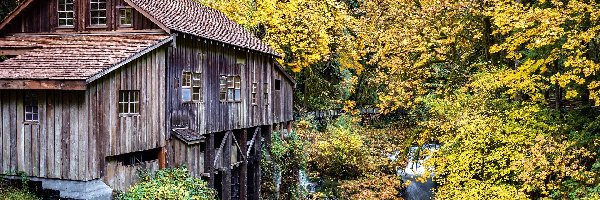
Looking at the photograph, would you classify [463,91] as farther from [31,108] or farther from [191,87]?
[31,108]

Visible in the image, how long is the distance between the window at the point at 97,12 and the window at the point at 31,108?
358 cm

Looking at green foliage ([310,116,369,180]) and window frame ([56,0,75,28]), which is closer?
window frame ([56,0,75,28])

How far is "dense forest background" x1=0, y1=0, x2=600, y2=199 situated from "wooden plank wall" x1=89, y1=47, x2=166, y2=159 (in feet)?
27.6

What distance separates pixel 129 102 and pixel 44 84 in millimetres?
2458

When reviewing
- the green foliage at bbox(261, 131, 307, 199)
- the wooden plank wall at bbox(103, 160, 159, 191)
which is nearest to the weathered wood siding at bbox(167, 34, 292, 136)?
the green foliage at bbox(261, 131, 307, 199)

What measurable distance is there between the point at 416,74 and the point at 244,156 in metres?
7.75

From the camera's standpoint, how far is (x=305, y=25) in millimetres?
29500

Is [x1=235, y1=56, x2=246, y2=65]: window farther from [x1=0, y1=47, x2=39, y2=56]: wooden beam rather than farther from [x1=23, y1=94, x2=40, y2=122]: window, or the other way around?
[x1=23, y1=94, x2=40, y2=122]: window

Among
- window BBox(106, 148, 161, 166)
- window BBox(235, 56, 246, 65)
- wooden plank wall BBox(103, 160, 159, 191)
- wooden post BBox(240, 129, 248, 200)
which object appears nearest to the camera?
wooden plank wall BBox(103, 160, 159, 191)

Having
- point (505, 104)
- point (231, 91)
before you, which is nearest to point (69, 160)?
point (231, 91)

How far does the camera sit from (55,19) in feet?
53.2

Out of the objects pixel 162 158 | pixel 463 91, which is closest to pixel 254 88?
pixel 162 158

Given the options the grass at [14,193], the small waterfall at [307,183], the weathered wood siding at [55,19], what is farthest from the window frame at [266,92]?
the grass at [14,193]

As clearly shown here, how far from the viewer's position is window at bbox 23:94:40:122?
524 inches
